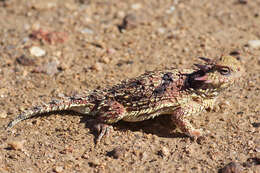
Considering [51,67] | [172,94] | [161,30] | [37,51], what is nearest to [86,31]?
[37,51]

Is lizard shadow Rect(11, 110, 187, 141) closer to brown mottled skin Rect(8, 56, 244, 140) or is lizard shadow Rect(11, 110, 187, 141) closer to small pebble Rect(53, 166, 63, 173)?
brown mottled skin Rect(8, 56, 244, 140)

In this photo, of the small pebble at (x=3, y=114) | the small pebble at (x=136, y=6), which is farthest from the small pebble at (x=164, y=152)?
the small pebble at (x=136, y=6)

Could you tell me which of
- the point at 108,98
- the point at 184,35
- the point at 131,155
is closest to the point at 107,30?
the point at 184,35

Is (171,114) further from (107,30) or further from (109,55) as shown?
(107,30)

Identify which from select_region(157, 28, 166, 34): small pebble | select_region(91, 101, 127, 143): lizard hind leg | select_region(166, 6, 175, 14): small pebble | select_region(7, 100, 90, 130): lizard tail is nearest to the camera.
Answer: select_region(91, 101, 127, 143): lizard hind leg

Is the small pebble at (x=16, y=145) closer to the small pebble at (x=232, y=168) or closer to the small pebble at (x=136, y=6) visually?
the small pebble at (x=232, y=168)

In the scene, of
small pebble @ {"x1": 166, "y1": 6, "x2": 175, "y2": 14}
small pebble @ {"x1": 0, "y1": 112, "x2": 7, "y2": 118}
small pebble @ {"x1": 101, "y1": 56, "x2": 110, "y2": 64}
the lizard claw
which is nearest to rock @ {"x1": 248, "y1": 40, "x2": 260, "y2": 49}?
small pebble @ {"x1": 166, "y1": 6, "x2": 175, "y2": 14}
